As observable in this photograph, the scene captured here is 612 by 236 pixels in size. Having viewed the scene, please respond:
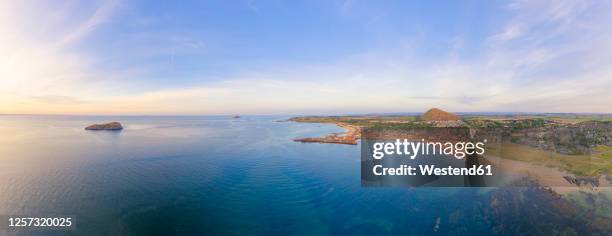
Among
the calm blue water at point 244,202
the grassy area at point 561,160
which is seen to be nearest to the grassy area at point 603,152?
the grassy area at point 561,160

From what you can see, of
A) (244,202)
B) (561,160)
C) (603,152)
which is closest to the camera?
(244,202)

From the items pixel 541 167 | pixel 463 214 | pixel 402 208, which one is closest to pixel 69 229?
pixel 402 208

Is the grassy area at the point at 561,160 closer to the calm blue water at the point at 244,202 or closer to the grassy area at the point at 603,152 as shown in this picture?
the grassy area at the point at 603,152

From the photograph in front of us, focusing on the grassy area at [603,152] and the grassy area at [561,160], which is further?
the grassy area at [603,152]

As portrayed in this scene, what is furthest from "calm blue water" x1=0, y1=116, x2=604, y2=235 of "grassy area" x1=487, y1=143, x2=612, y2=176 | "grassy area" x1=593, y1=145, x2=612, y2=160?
"grassy area" x1=593, y1=145, x2=612, y2=160

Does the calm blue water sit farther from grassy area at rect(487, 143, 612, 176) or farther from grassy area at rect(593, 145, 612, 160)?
grassy area at rect(593, 145, 612, 160)

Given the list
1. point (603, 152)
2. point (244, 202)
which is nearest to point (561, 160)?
point (603, 152)

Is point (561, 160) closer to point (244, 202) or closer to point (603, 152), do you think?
point (603, 152)

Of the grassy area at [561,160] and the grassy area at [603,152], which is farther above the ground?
the grassy area at [603,152]

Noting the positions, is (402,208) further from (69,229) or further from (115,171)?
(115,171)
